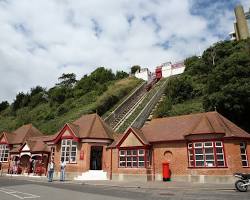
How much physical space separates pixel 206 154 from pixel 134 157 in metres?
7.77

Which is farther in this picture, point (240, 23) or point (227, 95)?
point (240, 23)

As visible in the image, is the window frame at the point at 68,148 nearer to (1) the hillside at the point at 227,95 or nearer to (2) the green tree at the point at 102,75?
(1) the hillside at the point at 227,95

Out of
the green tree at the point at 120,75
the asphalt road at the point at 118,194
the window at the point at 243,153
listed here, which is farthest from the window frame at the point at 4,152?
the green tree at the point at 120,75

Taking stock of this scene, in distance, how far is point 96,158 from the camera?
110ft

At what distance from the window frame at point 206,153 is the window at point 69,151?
1428cm

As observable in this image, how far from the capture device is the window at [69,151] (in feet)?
107

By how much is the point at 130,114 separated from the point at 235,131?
94.1ft

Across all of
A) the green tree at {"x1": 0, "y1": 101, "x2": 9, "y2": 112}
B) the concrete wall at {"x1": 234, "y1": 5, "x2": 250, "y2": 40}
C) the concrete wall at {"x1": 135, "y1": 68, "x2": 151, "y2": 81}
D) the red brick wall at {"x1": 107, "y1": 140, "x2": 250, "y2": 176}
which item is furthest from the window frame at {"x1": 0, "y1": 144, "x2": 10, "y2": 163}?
the concrete wall at {"x1": 234, "y1": 5, "x2": 250, "y2": 40}

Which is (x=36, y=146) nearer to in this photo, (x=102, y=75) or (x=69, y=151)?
(x=69, y=151)

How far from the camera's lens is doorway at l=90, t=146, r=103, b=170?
33.1 m

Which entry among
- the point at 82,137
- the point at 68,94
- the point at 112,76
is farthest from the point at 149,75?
the point at 82,137

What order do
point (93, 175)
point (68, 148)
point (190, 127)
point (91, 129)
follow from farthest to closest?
1. point (91, 129)
2. point (68, 148)
3. point (93, 175)
4. point (190, 127)

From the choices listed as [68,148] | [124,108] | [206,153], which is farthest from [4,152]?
[206,153]

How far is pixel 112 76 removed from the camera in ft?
298
